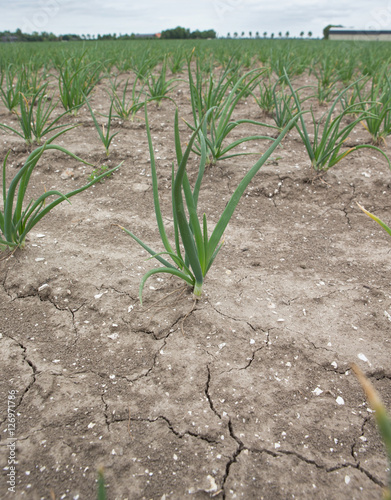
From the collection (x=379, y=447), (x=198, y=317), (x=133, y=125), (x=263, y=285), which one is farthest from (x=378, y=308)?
(x=133, y=125)

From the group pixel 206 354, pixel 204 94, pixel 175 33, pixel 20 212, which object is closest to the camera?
pixel 206 354

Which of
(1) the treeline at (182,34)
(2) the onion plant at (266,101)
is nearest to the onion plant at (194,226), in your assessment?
(2) the onion plant at (266,101)

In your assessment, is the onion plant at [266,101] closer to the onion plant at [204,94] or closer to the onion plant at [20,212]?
the onion plant at [204,94]

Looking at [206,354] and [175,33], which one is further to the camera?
[175,33]

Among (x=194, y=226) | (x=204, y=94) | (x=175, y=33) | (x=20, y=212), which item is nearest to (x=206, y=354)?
(x=194, y=226)

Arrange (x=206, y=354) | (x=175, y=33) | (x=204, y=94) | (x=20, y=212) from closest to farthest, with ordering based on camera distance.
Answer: (x=206, y=354), (x=20, y=212), (x=204, y=94), (x=175, y=33)

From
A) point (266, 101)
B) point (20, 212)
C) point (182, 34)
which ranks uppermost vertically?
point (182, 34)

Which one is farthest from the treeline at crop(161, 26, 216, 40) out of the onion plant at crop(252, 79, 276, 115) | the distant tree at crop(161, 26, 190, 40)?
the onion plant at crop(252, 79, 276, 115)

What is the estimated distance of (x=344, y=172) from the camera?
2141 mm

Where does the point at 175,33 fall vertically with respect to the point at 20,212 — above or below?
above

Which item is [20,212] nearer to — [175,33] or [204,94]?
[204,94]

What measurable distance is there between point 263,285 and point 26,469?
931mm

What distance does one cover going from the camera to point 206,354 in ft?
3.71

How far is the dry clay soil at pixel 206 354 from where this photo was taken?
86cm
